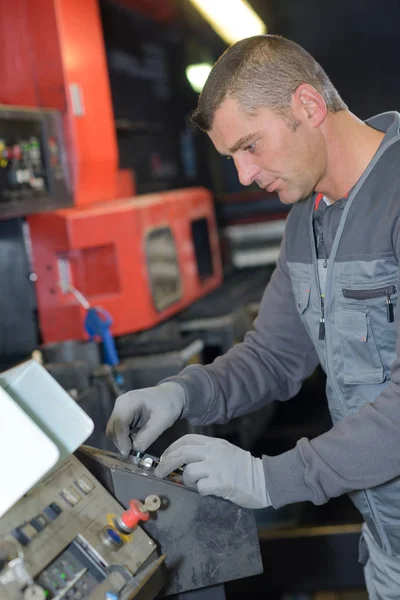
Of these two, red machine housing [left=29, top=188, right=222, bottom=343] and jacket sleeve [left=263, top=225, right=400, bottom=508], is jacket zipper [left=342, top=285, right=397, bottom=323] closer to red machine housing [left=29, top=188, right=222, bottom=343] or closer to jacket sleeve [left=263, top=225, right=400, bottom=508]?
jacket sleeve [left=263, top=225, right=400, bottom=508]

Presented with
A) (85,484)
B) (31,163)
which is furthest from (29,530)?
(31,163)

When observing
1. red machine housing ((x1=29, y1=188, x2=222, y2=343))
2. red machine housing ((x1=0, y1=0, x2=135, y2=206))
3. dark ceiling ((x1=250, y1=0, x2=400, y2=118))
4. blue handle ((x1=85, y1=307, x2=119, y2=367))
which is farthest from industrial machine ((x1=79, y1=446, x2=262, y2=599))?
dark ceiling ((x1=250, y1=0, x2=400, y2=118))

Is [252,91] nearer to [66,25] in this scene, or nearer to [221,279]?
[66,25]

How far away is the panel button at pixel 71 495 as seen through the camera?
1030mm

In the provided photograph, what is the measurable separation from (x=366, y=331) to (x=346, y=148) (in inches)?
12.6

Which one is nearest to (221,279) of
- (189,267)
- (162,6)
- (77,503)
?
(189,267)

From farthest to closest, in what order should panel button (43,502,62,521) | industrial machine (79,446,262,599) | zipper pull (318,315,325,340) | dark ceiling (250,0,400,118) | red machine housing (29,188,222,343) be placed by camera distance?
dark ceiling (250,0,400,118) < red machine housing (29,188,222,343) < zipper pull (318,315,325,340) < industrial machine (79,446,262,599) < panel button (43,502,62,521)

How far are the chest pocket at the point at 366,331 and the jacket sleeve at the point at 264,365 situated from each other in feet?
0.76

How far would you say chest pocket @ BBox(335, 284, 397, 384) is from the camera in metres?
1.28

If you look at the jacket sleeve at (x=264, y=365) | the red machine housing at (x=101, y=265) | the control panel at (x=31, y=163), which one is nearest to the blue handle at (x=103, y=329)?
the red machine housing at (x=101, y=265)

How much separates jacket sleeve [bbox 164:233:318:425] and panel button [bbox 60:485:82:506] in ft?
1.42

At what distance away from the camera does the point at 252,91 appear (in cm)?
127

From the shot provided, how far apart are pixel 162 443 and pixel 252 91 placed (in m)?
1.11

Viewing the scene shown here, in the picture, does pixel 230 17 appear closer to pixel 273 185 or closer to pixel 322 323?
pixel 273 185
